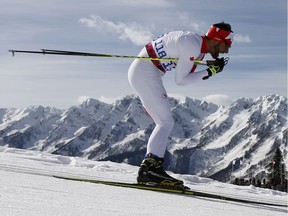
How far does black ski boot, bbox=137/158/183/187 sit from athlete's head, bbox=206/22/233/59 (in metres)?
1.70

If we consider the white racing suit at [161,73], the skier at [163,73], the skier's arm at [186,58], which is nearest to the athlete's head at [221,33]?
the skier at [163,73]

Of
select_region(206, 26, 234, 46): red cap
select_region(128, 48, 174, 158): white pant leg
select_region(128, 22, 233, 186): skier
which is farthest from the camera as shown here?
select_region(128, 48, 174, 158): white pant leg

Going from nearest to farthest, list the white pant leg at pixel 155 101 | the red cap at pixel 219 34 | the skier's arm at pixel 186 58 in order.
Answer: the skier's arm at pixel 186 58, the red cap at pixel 219 34, the white pant leg at pixel 155 101

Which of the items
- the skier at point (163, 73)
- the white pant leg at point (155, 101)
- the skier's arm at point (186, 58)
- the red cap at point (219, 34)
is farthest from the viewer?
the white pant leg at point (155, 101)

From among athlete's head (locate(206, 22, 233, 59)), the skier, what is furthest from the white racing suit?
athlete's head (locate(206, 22, 233, 59))

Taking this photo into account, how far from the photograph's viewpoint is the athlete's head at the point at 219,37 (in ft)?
19.4

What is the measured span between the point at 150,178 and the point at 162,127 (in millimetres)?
711

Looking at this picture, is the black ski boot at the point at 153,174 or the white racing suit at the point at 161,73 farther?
the black ski boot at the point at 153,174

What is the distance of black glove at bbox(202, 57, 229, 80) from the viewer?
602cm

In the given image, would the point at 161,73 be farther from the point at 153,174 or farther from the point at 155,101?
the point at 153,174

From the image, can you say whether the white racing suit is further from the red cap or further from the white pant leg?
the red cap

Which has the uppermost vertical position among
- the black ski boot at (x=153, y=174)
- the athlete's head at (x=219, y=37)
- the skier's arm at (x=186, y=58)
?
the athlete's head at (x=219, y=37)

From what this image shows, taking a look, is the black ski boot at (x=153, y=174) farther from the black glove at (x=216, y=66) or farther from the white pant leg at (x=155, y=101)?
the black glove at (x=216, y=66)

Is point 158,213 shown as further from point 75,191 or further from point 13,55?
point 13,55
